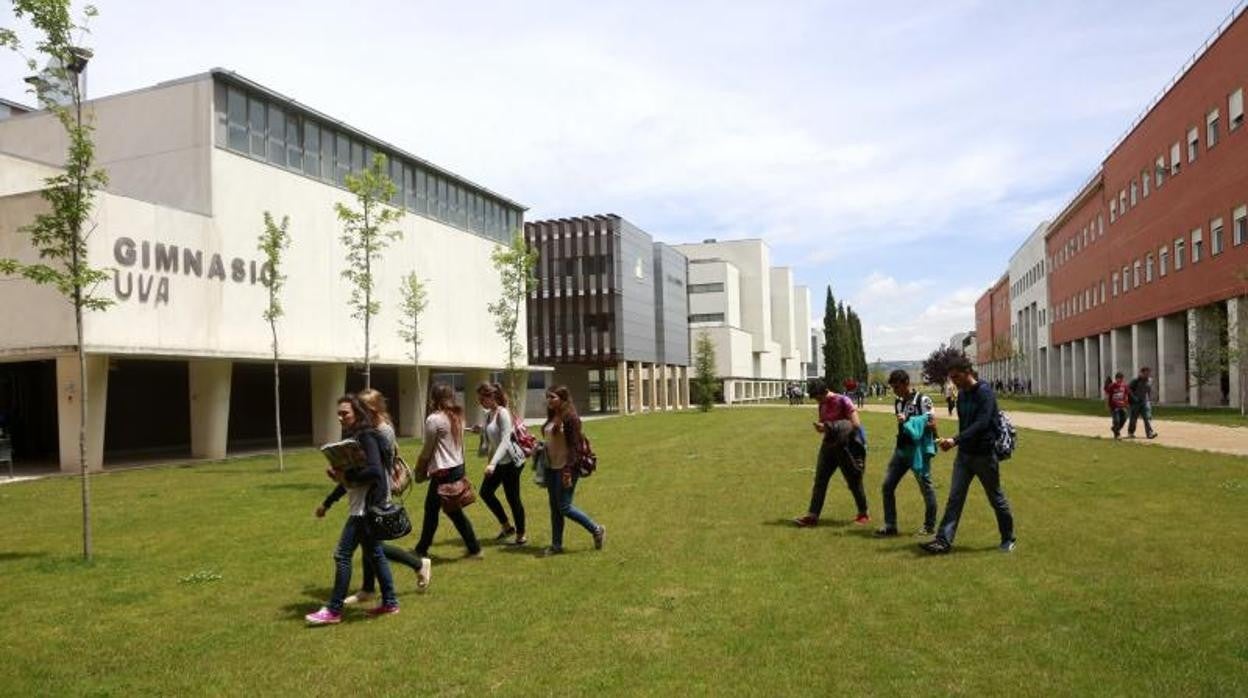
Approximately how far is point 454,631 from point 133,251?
2423cm

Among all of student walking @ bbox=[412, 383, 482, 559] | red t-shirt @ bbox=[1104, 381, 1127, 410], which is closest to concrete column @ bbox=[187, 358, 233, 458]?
student walking @ bbox=[412, 383, 482, 559]

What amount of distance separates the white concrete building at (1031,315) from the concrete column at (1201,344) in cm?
4477

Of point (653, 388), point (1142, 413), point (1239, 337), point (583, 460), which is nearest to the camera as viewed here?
point (583, 460)

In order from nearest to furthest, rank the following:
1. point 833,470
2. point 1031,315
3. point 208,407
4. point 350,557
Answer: point 350,557
point 833,470
point 208,407
point 1031,315

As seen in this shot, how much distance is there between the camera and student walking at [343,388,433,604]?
7484 millimetres

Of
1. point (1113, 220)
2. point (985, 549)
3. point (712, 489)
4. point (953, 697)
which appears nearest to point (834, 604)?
point (953, 697)

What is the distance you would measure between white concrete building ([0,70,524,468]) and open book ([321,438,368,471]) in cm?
2071

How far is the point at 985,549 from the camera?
9.62 m

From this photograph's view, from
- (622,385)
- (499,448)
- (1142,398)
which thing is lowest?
(622,385)

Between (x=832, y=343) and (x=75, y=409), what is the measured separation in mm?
90364

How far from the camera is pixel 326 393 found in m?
37.4

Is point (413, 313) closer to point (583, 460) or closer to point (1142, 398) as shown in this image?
point (1142, 398)

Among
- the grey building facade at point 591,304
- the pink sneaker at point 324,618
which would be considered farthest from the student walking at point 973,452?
the grey building facade at point 591,304

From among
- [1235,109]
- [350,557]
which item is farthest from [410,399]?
[1235,109]
